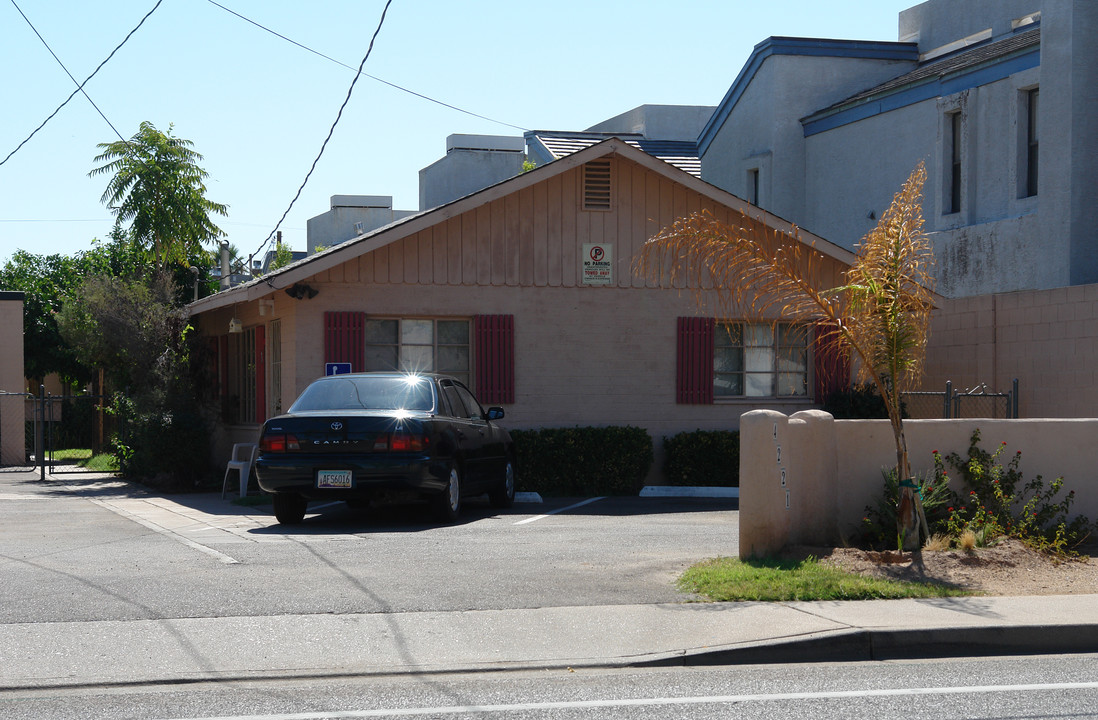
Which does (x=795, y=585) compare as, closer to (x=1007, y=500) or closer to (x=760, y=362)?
(x=1007, y=500)

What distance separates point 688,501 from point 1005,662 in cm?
872

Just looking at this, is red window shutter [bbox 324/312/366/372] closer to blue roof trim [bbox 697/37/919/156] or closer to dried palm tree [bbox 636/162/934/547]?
dried palm tree [bbox 636/162/934/547]

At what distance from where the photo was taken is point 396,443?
11.6 meters

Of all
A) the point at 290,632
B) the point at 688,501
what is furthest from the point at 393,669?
the point at 688,501

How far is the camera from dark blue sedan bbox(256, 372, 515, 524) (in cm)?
1157

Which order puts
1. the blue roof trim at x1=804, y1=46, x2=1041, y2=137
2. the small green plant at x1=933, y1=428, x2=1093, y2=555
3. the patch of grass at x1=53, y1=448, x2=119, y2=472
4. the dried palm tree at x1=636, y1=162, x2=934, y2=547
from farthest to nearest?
the patch of grass at x1=53, y1=448, x2=119, y2=472 → the blue roof trim at x1=804, y1=46, x2=1041, y2=137 → the small green plant at x1=933, y1=428, x2=1093, y2=555 → the dried palm tree at x1=636, y1=162, x2=934, y2=547

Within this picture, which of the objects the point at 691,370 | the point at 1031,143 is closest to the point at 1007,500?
the point at 691,370

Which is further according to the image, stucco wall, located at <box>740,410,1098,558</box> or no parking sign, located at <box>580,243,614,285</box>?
no parking sign, located at <box>580,243,614,285</box>

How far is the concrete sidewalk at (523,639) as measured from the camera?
6.48 m

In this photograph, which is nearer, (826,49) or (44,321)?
(826,49)

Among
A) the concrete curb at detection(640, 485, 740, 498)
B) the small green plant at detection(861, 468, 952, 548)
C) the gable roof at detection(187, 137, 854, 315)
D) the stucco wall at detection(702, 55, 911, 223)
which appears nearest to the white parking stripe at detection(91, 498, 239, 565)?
the gable roof at detection(187, 137, 854, 315)

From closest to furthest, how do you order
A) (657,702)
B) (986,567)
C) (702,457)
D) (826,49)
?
(657,702) → (986,567) → (702,457) → (826,49)

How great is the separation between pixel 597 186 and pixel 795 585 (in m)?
9.73

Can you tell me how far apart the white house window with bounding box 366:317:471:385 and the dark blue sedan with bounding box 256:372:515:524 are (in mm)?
3825
